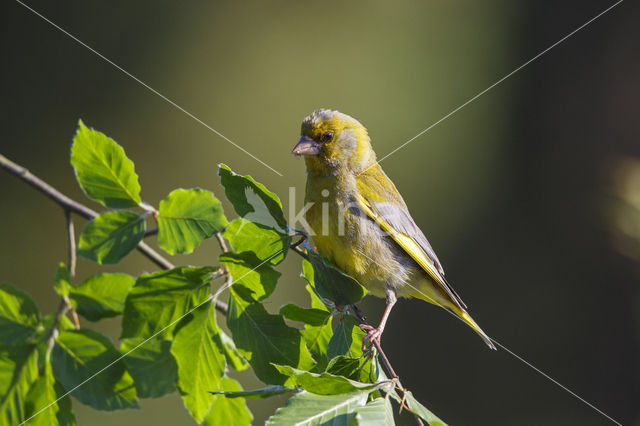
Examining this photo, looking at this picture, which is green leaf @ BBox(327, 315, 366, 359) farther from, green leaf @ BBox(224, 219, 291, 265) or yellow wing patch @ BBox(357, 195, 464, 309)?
yellow wing patch @ BBox(357, 195, 464, 309)

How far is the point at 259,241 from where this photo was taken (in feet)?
4.65

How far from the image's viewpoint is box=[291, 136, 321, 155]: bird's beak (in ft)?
6.88

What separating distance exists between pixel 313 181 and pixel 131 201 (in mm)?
695

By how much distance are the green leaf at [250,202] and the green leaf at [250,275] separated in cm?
8

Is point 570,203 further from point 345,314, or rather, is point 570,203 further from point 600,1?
point 345,314

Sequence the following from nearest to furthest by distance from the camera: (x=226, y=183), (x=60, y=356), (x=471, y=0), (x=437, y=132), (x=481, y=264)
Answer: (x=226, y=183) < (x=60, y=356) < (x=481, y=264) < (x=437, y=132) < (x=471, y=0)

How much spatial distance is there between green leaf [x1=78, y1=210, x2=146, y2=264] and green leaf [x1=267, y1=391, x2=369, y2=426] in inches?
23.9

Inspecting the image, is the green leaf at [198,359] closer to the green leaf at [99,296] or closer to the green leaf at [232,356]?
the green leaf at [232,356]

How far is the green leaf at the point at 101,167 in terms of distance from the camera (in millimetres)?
1537

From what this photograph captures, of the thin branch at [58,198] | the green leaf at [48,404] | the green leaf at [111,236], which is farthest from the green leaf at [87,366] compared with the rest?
the thin branch at [58,198]

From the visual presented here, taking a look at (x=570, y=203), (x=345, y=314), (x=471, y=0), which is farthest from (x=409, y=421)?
(x=471, y=0)

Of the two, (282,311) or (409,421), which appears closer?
(282,311)

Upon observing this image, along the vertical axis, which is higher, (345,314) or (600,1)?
(345,314)

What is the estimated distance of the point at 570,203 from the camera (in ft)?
20.9
